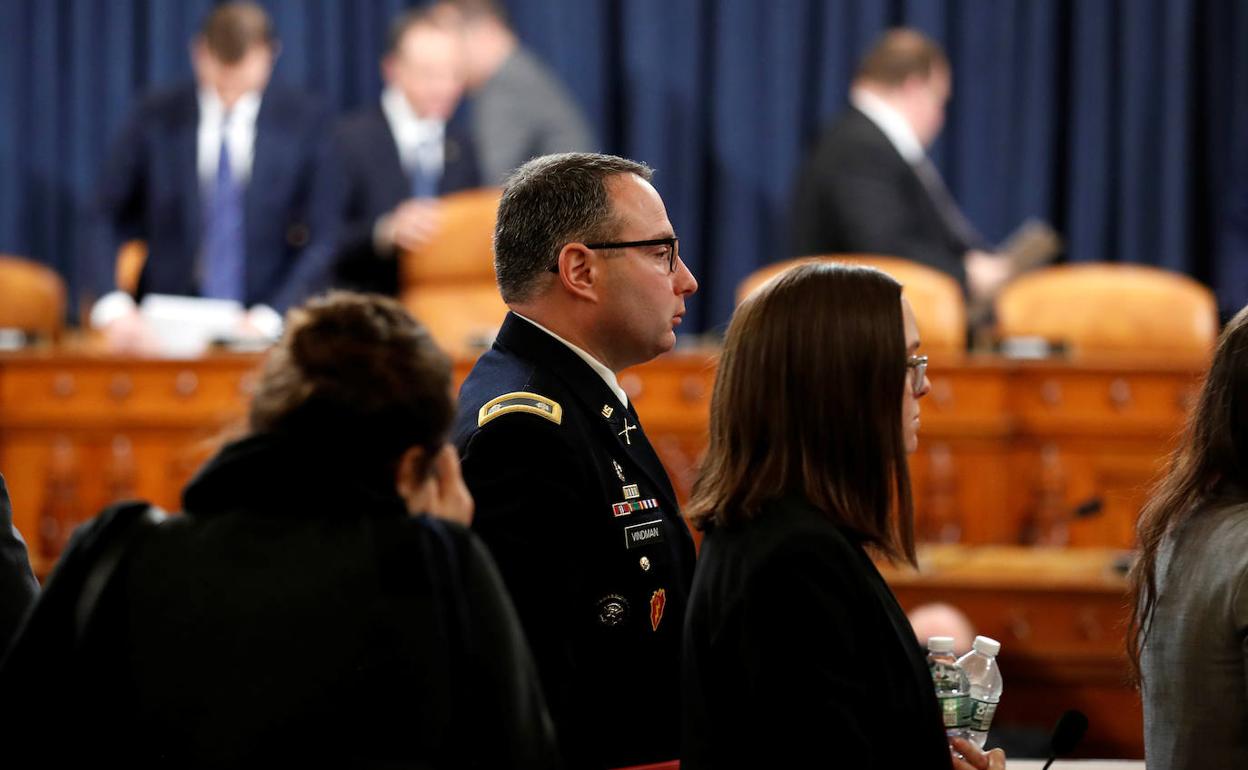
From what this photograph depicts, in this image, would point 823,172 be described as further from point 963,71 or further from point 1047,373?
point 963,71

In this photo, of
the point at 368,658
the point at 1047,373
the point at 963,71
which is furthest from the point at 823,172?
the point at 368,658

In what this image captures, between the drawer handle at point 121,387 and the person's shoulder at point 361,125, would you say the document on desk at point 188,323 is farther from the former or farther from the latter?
the person's shoulder at point 361,125

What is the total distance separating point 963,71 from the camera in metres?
8.43

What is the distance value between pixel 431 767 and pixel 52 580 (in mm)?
421

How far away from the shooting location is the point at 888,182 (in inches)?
250

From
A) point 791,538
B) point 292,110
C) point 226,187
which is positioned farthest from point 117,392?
point 791,538

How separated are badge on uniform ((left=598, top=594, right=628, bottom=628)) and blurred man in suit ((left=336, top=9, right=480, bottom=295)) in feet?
14.5

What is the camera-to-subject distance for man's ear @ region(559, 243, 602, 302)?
90.7 inches

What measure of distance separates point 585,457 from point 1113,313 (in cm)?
419

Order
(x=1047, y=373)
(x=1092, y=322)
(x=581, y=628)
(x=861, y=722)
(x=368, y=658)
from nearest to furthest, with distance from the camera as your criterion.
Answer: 1. (x=368, y=658)
2. (x=861, y=722)
3. (x=581, y=628)
4. (x=1047, y=373)
5. (x=1092, y=322)

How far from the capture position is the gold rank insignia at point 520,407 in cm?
219

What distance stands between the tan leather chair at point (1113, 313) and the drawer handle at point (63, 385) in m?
3.37

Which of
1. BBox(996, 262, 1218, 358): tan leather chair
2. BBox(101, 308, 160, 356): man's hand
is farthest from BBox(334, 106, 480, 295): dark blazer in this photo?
BBox(996, 262, 1218, 358): tan leather chair

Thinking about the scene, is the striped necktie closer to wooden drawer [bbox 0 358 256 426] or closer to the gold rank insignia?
wooden drawer [bbox 0 358 256 426]
